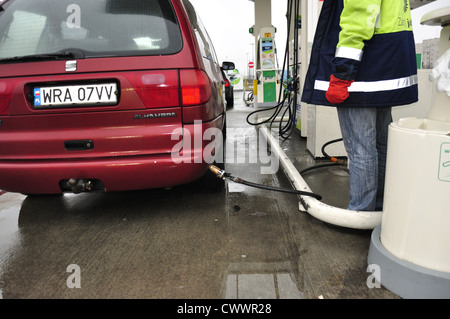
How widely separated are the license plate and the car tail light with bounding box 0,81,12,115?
6.0 inches

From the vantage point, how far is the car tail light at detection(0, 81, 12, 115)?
78.0 inches

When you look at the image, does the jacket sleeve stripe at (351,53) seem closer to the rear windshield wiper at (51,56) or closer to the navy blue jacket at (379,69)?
the navy blue jacket at (379,69)

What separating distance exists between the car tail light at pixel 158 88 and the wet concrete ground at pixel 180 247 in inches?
33.7

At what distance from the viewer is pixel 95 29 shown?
207 cm

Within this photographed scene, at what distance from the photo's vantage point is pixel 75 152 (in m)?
2.03

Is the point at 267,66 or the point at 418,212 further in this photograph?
the point at 267,66

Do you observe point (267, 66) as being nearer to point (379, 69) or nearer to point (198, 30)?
point (198, 30)

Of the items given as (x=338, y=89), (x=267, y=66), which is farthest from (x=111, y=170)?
(x=267, y=66)

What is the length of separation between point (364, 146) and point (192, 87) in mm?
1109

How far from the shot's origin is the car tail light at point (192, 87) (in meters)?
2.02

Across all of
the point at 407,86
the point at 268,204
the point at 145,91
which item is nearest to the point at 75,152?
the point at 145,91

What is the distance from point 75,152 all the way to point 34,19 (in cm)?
94

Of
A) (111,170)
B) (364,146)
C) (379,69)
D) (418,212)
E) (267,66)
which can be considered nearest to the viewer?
(418,212)
